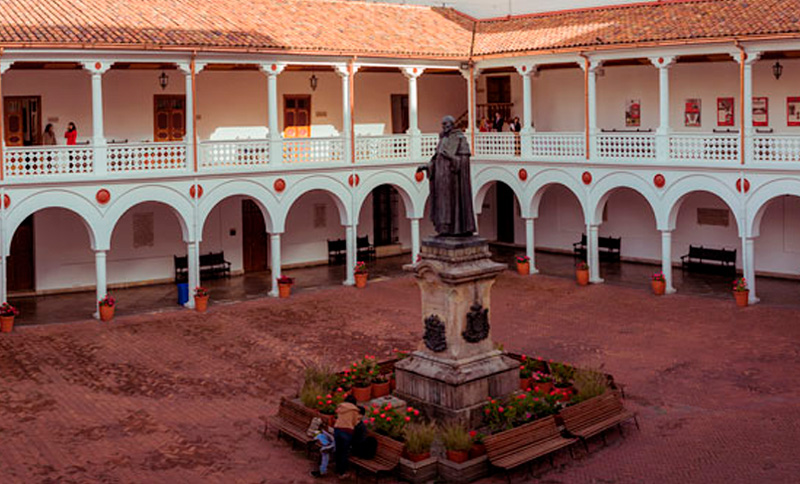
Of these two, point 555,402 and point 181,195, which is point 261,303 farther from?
point 555,402

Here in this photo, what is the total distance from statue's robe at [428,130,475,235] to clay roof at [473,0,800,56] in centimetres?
1190

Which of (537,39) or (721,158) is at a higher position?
(537,39)

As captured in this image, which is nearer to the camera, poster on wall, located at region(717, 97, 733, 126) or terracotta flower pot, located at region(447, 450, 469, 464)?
terracotta flower pot, located at region(447, 450, 469, 464)

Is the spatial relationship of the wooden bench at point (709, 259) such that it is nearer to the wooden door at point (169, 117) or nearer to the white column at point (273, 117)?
the white column at point (273, 117)

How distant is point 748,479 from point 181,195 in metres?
17.2

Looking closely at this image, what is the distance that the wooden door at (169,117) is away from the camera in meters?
29.7

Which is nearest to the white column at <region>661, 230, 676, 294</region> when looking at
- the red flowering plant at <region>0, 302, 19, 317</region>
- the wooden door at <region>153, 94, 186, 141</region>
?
the wooden door at <region>153, 94, 186, 141</region>

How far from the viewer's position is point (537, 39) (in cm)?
3034

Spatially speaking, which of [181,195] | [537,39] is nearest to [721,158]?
[537,39]

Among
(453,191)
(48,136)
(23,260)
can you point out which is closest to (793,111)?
(453,191)

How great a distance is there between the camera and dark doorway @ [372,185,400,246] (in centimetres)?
3547

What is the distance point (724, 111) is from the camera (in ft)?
95.8

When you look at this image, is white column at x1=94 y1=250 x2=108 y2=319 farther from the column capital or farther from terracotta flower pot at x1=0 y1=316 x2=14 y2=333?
the column capital

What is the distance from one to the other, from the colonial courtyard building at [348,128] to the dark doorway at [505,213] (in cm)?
162
